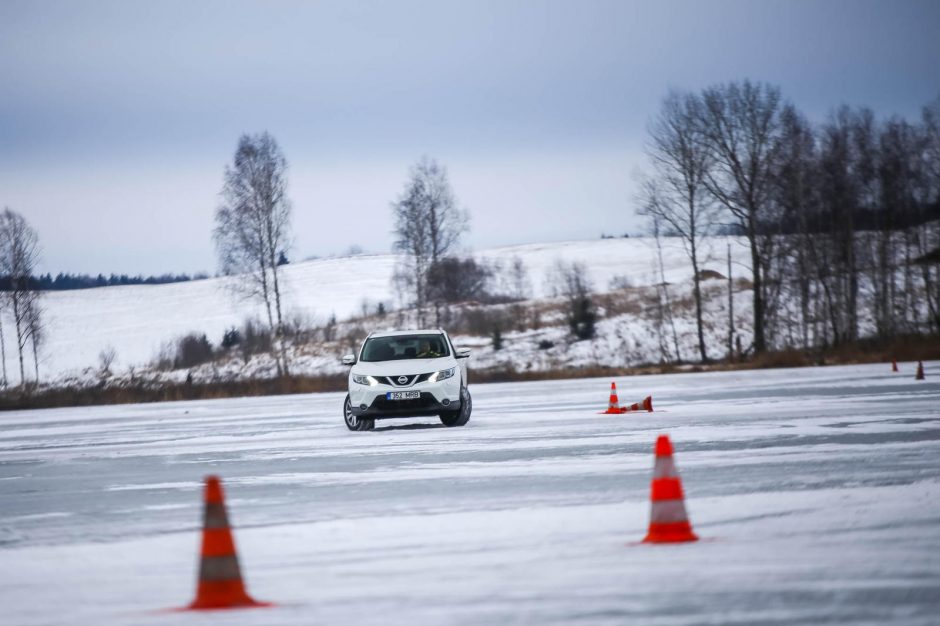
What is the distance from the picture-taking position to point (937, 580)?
642 centimetres

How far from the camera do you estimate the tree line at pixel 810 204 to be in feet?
188

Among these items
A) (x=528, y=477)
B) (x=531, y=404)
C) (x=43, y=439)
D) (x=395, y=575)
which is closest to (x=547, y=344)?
(x=531, y=404)

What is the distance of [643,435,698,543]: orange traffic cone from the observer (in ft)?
26.2

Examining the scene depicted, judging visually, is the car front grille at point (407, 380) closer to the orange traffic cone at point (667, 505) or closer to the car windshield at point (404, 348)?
the car windshield at point (404, 348)

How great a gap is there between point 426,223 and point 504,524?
52739mm

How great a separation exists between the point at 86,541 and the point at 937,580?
646cm

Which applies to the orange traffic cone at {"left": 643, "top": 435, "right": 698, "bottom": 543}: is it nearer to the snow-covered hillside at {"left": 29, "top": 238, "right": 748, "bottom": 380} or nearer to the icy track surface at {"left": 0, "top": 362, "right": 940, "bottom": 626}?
the icy track surface at {"left": 0, "top": 362, "right": 940, "bottom": 626}

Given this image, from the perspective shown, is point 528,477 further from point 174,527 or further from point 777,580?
point 777,580

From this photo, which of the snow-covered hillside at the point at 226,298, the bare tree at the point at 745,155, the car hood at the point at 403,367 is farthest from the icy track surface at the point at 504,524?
the snow-covered hillside at the point at 226,298

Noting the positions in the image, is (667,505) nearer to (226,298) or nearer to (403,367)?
(403,367)

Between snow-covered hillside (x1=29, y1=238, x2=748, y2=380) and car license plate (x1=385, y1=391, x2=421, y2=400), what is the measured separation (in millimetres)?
67817

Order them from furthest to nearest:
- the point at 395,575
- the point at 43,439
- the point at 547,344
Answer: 1. the point at 547,344
2. the point at 43,439
3. the point at 395,575

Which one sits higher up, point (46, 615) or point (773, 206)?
point (773, 206)

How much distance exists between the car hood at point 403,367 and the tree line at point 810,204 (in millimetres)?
→ 36779
